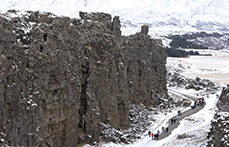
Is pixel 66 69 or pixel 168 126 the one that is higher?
pixel 66 69

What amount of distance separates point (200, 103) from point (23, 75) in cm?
4411

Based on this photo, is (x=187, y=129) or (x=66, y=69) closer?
(x=66, y=69)

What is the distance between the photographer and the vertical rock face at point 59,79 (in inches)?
1127

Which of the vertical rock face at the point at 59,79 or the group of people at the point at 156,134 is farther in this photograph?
the group of people at the point at 156,134

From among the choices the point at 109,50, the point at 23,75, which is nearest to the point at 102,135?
the point at 109,50

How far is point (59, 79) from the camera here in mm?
33906

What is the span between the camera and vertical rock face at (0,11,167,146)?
93.9 feet

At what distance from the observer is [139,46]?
2537 inches

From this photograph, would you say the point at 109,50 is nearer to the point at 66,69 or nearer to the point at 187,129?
the point at 66,69

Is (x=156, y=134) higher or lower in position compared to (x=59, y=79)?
lower

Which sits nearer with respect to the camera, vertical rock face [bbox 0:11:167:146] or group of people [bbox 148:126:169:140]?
vertical rock face [bbox 0:11:167:146]

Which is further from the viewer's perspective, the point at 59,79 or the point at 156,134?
the point at 156,134

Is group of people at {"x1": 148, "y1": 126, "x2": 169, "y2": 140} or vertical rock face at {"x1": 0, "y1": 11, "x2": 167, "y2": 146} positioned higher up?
vertical rock face at {"x1": 0, "y1": 11, "x2": 167, "y2": 146}

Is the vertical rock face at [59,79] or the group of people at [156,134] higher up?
the vertical rock face at [59,79]
